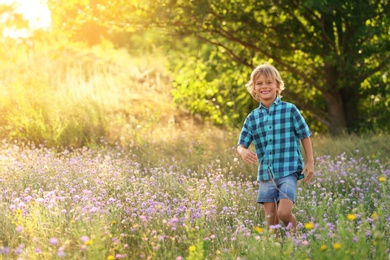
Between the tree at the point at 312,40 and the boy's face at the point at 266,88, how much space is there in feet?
11.7

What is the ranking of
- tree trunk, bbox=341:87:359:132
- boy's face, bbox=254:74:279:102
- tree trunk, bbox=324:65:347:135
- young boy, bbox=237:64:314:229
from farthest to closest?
tree trunk, bbox=341:87:359:132, tree trunk, bbox=324:65:347:135, boy's face, bbox=254:74:279:102, young boy, bbox=237:64:314:229

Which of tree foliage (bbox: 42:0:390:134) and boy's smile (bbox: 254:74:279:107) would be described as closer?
boy's smile (bbox: 254:74:279:107)

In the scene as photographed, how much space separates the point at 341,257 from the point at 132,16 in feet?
21.2

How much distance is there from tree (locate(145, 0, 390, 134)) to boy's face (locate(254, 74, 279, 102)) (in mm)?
3561

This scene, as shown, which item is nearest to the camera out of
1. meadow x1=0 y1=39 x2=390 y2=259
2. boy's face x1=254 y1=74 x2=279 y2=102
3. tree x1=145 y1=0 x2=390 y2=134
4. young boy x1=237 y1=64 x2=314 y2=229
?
meadow x1=0 y1=39 x2=390 y2=259

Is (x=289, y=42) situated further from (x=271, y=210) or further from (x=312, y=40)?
(x=271, y=210)

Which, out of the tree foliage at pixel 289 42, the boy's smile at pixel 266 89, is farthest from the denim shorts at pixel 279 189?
the tree foliage at pixel 289 42

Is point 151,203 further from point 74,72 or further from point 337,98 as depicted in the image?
point 74,72

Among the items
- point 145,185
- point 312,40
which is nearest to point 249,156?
point 145,185

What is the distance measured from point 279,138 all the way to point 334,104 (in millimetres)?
5222

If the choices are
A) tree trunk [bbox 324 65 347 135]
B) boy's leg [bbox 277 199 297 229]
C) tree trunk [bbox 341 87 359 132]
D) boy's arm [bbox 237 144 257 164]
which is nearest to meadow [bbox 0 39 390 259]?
boy's leg [bbox 277 199 297 229]

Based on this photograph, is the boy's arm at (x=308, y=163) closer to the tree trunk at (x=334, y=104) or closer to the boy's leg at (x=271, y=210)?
the boy's leg at (x=271, y=210)

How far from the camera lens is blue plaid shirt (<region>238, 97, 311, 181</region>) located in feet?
14.4

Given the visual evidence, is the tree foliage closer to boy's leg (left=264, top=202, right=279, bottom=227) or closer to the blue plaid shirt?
the blue plaid shirt
